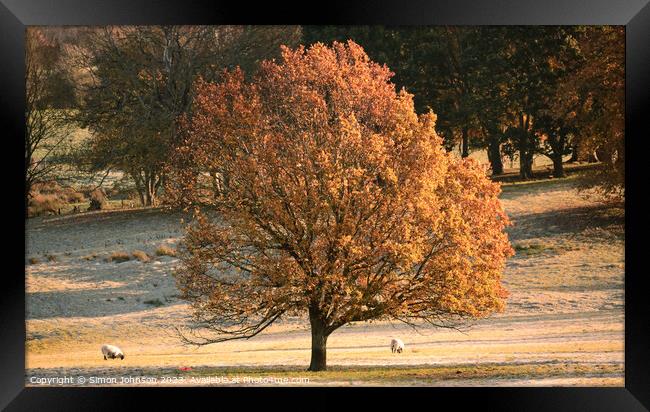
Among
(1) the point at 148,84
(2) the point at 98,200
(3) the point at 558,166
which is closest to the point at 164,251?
(2) the point at 98,200

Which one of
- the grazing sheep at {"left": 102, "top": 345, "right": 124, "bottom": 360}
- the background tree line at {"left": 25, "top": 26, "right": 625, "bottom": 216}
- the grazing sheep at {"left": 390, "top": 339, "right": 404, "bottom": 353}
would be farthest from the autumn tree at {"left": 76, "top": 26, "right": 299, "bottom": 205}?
the grazing sheep at {"left": 390, "top": 339, "right": 404, "bottom": 353}

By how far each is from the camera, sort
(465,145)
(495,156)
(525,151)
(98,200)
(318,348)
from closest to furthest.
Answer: (318,348) < (465,145) < (495,156) < (525,151) < (98,200)

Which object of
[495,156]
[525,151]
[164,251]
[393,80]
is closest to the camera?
[393,80]

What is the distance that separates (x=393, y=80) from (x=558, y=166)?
4.50 meters

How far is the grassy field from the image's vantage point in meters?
19.3

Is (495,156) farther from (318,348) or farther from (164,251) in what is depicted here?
(164,251)

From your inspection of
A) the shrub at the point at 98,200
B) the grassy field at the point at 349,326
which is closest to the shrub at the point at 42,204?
the grassy field at the point at 349,326

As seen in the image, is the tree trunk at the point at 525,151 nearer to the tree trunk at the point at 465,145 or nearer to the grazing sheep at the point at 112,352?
the tree trunk at the point at 465,145

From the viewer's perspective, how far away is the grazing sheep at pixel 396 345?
67.3 ft

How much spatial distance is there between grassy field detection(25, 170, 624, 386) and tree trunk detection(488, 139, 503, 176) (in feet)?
2.77
